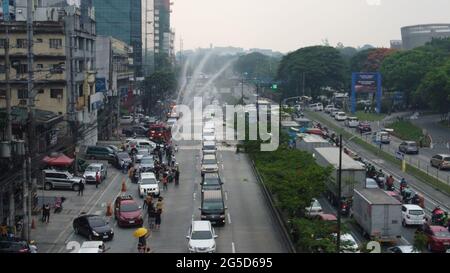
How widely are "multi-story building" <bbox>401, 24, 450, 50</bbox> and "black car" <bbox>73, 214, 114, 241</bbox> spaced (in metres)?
57.5

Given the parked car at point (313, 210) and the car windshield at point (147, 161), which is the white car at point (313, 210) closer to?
the parked car at point (313, 210)

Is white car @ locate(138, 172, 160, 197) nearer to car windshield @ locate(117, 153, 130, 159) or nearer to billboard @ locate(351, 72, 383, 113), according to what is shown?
car windshield @ locate(117, 153, 130, 159)

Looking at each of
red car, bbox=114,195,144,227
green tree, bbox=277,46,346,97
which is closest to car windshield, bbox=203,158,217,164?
red car, bbox=114,195,144,227

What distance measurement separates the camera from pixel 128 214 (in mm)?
16422

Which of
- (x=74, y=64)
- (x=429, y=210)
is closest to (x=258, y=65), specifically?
(x=74, y=64)

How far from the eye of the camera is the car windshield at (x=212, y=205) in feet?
54.1

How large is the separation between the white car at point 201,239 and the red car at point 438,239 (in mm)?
4691

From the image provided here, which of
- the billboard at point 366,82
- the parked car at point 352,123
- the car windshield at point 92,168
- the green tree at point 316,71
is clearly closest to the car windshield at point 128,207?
the car windshield at point 92,168

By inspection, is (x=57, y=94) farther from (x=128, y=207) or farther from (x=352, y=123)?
(x=352, y=123)

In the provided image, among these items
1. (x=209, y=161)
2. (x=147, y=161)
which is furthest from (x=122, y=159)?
(x=209, y=161)

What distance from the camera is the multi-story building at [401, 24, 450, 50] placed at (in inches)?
2645
